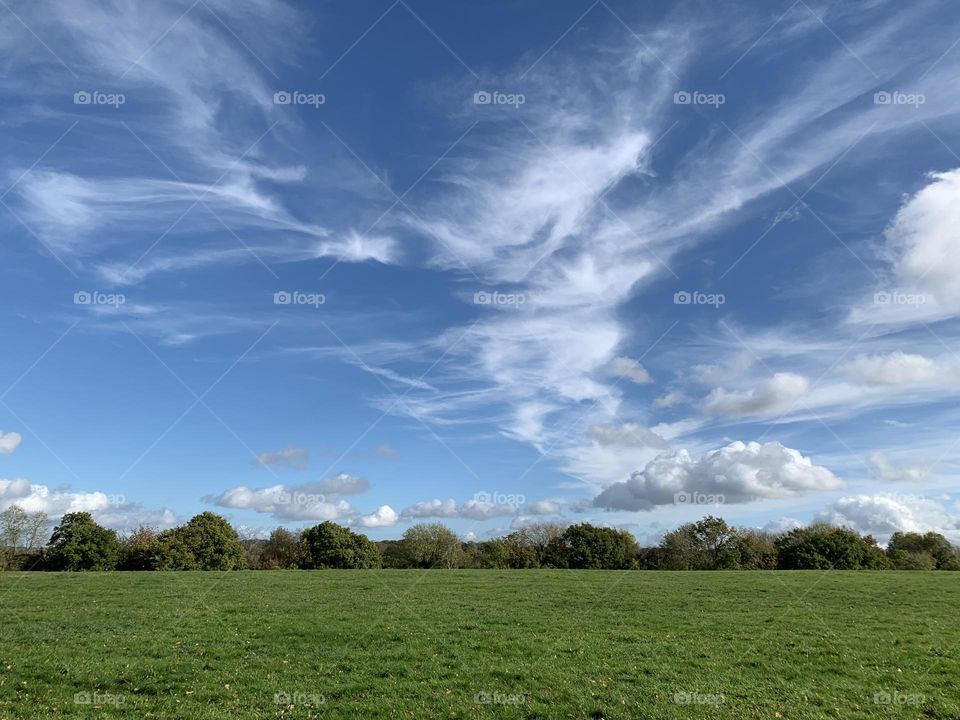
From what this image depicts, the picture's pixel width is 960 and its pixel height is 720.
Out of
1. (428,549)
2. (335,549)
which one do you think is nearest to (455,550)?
(428,549)

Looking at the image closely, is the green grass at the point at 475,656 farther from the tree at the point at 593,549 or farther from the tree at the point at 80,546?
the tree at the point at 593,549

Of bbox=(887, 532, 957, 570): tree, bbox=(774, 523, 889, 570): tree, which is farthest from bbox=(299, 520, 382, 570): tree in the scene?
bbox=(887, 532, 957, 570): tree

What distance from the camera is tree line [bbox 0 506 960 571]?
5981cm

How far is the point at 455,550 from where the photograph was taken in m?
74.8

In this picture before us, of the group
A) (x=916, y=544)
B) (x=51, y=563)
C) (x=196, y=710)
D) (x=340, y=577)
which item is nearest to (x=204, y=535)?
(x=51, y=563)

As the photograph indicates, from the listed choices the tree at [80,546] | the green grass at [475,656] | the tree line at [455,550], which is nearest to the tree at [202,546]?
the tree line at [455,550]

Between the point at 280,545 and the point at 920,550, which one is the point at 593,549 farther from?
the point at 280,545

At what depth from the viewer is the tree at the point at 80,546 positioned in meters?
58.8

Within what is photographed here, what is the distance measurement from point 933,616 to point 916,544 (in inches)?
2780

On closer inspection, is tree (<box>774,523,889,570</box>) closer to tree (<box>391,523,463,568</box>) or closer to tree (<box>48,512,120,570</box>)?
Answer: tree (<box>391,523,463,568</box>)

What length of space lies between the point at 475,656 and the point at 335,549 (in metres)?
55.1

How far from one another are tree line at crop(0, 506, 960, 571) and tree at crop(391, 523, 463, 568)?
0.14 meters

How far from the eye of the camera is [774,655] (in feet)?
56.5

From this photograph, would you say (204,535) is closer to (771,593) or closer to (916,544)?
(771,593)
